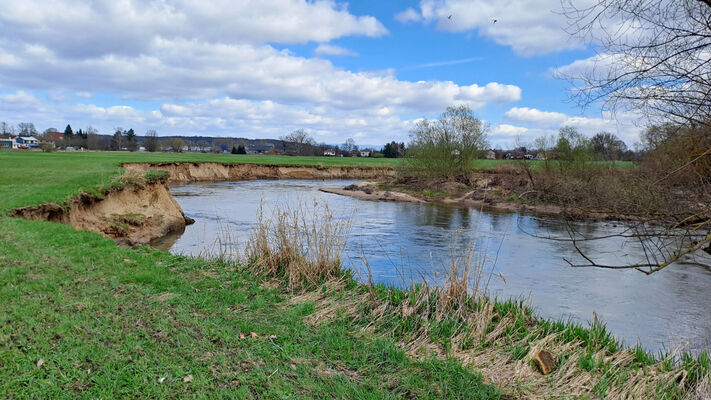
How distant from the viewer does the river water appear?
896 cm

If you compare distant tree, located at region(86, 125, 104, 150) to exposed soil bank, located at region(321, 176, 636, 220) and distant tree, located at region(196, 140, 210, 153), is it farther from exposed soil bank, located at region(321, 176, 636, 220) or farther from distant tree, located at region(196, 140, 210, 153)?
exposed soil bank, located at region(321, 176, 636, 220)

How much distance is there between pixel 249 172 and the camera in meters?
53.8

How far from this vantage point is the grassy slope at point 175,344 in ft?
13.5

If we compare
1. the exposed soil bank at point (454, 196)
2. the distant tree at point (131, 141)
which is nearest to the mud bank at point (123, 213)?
the exposed soil bank at point (454, 196)

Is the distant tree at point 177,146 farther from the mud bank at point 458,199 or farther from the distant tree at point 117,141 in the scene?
the mud bank at point 458,199

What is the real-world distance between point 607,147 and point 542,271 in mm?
17875

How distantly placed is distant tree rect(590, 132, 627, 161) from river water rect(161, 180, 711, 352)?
4887 millimetres

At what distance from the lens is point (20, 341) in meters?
4.54

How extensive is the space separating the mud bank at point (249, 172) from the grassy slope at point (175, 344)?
33.7 metres

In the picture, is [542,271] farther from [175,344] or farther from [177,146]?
[177,146]

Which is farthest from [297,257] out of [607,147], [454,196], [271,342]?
[454,196]

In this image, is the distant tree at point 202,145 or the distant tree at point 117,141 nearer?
the distant tree at point 117,141

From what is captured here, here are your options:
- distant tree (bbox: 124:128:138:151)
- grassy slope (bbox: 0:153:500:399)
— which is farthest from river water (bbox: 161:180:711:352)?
distant tree (bbox: 124:128:138:151)

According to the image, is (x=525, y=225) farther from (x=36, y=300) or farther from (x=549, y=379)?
(x=36, y=300)
